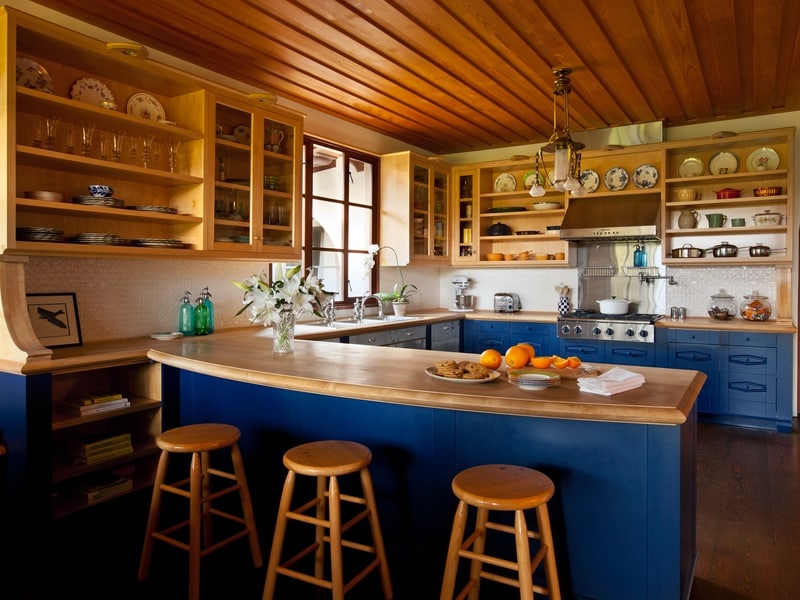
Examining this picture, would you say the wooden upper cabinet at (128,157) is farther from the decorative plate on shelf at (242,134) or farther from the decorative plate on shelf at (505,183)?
the decorative plate on shelf at (505,183)

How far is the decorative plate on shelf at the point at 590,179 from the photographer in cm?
591

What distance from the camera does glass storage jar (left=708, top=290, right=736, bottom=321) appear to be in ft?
17.6

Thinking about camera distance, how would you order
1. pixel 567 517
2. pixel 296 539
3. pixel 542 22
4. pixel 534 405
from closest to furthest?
1. pixel 534 405
2. pixel 567 517
3. pixel 296 539
4. pixel 542 22

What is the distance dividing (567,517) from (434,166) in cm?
483

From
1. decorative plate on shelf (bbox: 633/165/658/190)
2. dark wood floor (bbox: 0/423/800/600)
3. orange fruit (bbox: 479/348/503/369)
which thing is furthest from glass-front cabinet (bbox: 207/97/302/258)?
decorative plate on shelf (bbox: 633/165/658/190)

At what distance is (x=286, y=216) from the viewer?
4328 mm

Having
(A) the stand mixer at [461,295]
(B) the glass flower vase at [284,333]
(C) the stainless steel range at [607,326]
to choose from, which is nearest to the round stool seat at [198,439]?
(B) the glass flower vase at [284,333]

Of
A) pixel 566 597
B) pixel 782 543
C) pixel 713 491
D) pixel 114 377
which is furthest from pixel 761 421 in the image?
pixel 114 377

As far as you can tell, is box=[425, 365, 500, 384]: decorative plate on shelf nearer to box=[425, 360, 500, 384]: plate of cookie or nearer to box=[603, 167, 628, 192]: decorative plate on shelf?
box=[425, 360, 500, 384]: plate of cookie

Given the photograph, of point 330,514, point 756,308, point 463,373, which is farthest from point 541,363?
point 756,308

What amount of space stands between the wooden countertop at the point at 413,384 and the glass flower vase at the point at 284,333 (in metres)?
0.06

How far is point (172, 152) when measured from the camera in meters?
3.73

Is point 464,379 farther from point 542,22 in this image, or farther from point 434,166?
point 434,166

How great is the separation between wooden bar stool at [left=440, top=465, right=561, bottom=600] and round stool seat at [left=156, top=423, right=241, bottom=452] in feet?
3.52
